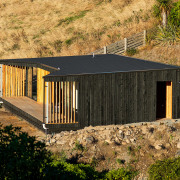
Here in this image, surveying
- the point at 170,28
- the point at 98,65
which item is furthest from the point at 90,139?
the point at 170,28

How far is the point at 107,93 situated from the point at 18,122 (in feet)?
20.2

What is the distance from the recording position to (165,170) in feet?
57.6

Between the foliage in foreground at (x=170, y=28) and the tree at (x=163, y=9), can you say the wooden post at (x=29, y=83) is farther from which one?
the tree at (x=163, y=9)

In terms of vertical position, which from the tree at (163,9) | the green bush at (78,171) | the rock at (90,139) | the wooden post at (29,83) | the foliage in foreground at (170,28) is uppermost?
the tree at (163,9)

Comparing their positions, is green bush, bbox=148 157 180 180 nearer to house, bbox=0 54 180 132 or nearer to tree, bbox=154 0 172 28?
house, bbox=0 54 180 132

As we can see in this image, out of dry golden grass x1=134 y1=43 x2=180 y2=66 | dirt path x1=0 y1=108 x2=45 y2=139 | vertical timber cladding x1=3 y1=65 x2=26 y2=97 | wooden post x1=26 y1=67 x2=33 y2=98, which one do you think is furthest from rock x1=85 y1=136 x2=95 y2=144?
dry golden grass x1=134 y1=43 x2=180 y2=66

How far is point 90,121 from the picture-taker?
76.3 ft

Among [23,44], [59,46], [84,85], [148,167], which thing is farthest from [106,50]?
[148,167]

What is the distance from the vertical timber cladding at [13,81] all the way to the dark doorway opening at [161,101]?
946 centimetres

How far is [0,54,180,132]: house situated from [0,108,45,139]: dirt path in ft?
1.38

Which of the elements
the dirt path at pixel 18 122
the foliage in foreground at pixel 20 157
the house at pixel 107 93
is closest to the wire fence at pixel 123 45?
the dirt path at pixel 18 122

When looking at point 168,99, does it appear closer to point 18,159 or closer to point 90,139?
point 90,139

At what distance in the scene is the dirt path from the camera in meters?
24.1

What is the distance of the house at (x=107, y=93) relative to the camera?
75.0 feet
